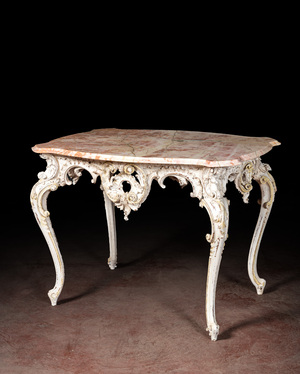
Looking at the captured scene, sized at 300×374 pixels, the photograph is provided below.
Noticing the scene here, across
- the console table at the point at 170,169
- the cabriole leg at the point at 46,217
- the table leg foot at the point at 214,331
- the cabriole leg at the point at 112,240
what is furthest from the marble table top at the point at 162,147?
the table leg foot at the point at 214,331

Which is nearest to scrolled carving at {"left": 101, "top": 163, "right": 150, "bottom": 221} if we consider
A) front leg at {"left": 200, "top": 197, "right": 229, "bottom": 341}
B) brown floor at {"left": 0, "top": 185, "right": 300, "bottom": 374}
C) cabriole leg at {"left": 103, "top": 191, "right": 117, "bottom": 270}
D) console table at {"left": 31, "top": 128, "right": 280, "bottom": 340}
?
console table at {"left": 31, "top": 128, "right": 280, "bottom": 340}

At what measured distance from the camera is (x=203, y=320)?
13.3ft

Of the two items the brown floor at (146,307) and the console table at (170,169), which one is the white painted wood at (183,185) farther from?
the brown floor at (146,307)

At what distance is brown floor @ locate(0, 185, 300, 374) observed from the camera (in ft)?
11.7

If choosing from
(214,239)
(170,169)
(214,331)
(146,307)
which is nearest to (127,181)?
(170,169)

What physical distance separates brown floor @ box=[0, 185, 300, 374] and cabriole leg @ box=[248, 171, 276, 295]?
10cm

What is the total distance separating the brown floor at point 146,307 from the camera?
3.58 meters

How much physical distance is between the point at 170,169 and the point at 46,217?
92cm

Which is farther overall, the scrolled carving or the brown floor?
the scrolled carving

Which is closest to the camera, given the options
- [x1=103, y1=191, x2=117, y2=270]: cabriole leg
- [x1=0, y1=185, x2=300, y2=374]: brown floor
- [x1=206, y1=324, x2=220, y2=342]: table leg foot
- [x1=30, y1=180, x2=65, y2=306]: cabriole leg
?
[x1=0, y1=185, x2=300, y2=374]: brown floor

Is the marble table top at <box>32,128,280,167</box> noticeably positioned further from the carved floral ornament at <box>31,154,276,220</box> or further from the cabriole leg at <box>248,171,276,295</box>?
the cabriole leg at <box>248,171,276,295</box>

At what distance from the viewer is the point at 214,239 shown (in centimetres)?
367

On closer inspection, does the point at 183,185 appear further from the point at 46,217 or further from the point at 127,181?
the point at 46,217

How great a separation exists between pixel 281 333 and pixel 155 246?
1632mm
